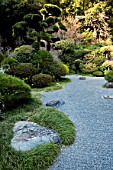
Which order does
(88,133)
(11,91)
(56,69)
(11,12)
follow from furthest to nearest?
(11,12), (56,69), (11,91), (88,133)

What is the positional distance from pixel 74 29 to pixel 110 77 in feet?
28.9

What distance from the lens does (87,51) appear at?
48.4 ft

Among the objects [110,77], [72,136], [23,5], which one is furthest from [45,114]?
[23,5]

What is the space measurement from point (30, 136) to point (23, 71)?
5.76 metres

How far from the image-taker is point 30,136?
3521 millimetres

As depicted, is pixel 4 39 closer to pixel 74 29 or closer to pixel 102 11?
pixel 74 29

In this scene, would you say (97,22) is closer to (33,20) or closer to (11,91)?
(33,20)

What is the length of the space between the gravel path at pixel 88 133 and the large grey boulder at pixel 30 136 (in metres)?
0.33

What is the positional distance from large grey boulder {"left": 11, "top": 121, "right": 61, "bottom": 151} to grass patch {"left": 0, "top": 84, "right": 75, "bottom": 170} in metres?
0.09

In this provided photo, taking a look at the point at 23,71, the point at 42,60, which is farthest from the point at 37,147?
the point at 42,60

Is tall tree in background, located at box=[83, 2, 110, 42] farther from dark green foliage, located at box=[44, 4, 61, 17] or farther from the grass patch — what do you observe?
the grass patch

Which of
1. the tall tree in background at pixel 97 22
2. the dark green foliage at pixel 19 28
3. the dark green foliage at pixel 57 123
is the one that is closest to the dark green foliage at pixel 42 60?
the dark green foliage at pixel 57 123

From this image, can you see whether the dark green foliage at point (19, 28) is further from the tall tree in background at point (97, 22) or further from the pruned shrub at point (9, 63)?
the pruned shrub at point (9, 63)

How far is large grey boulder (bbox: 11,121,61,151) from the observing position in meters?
3.33
